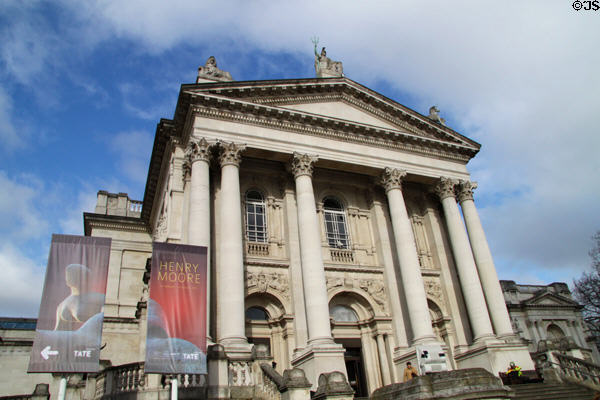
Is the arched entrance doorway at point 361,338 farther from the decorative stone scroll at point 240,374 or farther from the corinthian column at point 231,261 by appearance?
the decorative stone scroll at point 240,374

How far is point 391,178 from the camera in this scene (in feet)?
69.5

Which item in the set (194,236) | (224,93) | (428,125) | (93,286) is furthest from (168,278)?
(428,125)

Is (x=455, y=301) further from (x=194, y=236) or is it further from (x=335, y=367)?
(x=194, y=236)

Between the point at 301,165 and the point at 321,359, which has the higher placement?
the point at 301,165

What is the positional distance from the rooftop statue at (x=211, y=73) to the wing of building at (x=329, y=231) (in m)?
0.10

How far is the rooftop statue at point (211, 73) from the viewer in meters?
19.7

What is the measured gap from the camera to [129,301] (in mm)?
25656

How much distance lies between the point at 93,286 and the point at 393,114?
53.6ft

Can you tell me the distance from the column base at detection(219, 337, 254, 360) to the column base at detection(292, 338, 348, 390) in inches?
84.3

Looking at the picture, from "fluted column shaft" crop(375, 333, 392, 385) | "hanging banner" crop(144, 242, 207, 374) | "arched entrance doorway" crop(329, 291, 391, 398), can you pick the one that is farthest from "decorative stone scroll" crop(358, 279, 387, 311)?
"hanging banner" crop(144, 242, 207, 374)

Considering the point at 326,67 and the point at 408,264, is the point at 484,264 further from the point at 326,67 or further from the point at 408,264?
the point at 326,67

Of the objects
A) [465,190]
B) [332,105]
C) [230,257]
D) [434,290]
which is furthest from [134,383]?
[465,190]

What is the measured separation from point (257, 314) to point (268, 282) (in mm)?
1312

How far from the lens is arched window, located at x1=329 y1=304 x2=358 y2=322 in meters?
19.6
